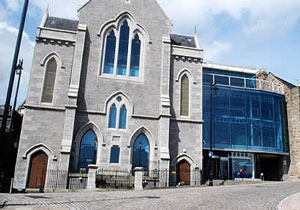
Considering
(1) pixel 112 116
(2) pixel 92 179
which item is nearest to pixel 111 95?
(1) pixel 112 116

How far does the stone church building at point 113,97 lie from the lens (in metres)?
23.9

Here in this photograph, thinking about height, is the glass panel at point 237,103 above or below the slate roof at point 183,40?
below

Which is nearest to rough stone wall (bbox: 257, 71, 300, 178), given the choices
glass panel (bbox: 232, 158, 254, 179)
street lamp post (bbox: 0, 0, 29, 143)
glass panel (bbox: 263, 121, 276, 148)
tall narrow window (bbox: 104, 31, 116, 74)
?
glass panel (bbox: 263, 121, 276, 148)

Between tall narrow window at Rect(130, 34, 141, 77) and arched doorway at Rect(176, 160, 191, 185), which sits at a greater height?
tall narrow window at Rect(130, 34, 141, 77)

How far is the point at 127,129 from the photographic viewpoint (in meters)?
25.5

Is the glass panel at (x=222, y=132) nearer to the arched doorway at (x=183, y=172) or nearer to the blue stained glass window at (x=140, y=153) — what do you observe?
the arched doorway at (x=183, y=172)

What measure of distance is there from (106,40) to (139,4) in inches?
200

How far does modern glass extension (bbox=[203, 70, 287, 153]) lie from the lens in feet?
110

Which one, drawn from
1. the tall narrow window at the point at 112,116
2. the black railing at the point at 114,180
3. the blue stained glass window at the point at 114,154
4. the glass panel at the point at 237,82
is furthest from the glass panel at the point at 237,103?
the black railing at the point at 114,180

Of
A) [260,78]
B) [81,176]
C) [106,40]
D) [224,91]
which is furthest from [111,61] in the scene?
[260,78]

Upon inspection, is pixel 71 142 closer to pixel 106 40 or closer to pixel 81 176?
pixel 81 176

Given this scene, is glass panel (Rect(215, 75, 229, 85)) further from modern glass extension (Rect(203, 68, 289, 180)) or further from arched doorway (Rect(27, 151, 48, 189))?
arched doorway (Rect(27, 151, 48, 189))

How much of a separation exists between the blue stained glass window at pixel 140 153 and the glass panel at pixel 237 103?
525 inches

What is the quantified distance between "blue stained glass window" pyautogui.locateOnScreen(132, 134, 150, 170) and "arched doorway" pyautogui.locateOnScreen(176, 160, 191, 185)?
293cm
